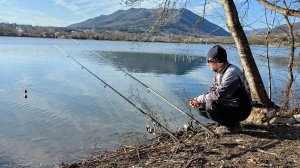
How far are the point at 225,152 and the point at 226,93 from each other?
0.81m

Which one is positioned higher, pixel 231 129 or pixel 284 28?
pixel 284 28

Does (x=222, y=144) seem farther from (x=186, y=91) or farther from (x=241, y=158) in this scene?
(x=186, y=91)

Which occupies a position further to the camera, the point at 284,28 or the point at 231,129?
the point at 284,28

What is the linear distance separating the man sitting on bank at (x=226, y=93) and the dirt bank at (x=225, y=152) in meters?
0.37

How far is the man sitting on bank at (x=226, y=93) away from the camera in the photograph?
5.52m

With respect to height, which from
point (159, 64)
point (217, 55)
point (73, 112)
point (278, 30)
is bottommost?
point (73, 112)

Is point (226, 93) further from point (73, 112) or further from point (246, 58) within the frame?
point (73, 112)

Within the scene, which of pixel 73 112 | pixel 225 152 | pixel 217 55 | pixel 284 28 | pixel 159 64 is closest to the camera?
pixel 225 152

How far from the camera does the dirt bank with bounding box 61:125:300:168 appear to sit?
484 centimetres

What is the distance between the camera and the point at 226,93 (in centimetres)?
554

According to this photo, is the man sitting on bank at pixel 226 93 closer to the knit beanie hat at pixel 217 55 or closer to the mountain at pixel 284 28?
the knit beanie hat at pixel 217 55

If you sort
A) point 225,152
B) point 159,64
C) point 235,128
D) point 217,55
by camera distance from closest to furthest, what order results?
point 225,152
point 217,55
point 235,128
point 159,64

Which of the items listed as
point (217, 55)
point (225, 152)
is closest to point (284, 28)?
point (217, 55)

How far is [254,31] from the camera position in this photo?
34.3 feet
